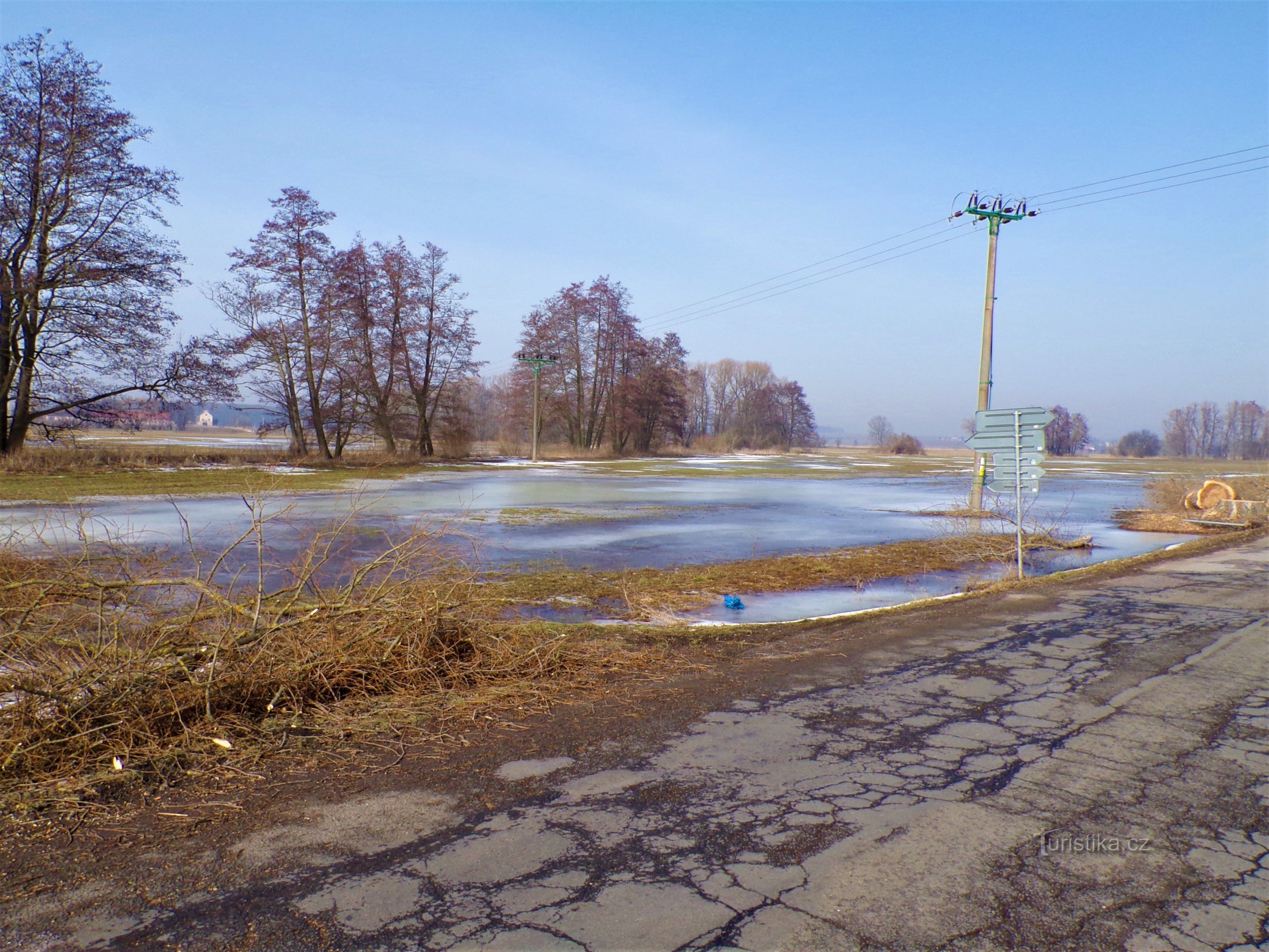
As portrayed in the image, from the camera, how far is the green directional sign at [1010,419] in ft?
38.4

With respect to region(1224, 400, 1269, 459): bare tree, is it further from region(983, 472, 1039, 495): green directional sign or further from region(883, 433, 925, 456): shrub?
region(983, 472, 1039, 495): green directional sign

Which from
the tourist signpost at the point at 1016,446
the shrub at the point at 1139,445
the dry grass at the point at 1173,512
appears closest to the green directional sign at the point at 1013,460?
the tourist signpost at the point at 1016,446

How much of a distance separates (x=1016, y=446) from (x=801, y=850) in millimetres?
10022

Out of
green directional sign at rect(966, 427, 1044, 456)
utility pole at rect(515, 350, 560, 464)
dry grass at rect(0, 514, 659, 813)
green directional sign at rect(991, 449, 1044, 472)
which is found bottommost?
dry grass at rect(0, 514, 659, 813)

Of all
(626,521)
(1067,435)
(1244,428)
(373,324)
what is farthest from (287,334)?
(1244,428)

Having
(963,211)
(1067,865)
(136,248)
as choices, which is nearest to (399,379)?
(136,248)

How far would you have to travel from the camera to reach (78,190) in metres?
27.8

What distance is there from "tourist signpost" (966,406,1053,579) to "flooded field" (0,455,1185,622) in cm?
156

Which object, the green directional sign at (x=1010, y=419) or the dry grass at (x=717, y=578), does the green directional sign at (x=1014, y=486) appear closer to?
the green directional sign at (x=1010, y=419)

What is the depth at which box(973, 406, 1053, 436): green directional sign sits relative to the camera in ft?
38.4

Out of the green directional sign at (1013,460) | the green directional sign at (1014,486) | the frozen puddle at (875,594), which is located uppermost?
the green directional sign at (1013,460)

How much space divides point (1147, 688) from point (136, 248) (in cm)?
3275

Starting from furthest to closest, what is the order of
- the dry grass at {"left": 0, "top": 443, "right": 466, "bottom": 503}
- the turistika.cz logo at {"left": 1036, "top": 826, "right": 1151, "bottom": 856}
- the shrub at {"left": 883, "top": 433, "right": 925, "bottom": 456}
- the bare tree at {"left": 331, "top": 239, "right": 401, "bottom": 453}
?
the shrub at {"left": 883, "top": 433, "right": 925, "bottom": 456}
the bare tree at {"left": 331, "top": 239, "right": 401, "bottom": 453}
the dry grass at {"left": 0, "top": 443, "right": 466, "bottom": 503}
the turistika.cz logo at {"left": 1036, "top": 826, "right": 1151, "bottom": 856}

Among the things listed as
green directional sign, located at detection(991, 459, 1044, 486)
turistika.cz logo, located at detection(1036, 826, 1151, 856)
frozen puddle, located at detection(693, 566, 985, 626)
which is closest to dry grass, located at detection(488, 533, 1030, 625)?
frozen puddle, located at detection(693, 566, 985, 626)
